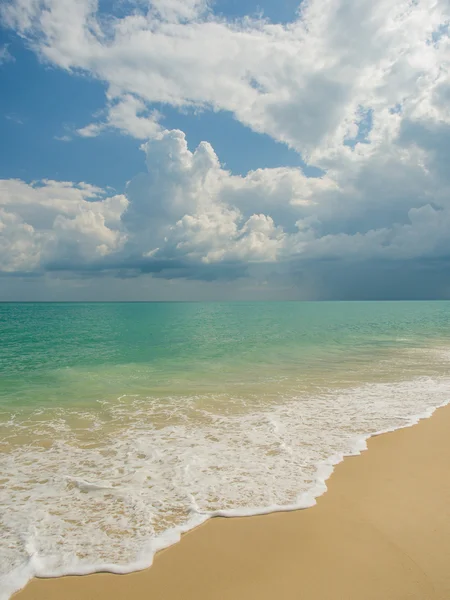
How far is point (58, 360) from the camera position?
28.0 meters

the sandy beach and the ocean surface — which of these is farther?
the ocean surface

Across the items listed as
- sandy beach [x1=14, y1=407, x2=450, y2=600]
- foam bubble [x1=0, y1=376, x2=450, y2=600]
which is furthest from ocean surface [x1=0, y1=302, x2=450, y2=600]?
sandy beach [x1=14, y1=407, x2=450, y2=600]

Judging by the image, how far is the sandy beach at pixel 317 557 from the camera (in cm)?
467

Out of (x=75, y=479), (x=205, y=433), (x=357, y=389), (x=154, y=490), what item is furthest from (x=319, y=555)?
(x=357, y=389)

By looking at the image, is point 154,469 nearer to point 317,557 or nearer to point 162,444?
point 162,444

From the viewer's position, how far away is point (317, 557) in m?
5.29

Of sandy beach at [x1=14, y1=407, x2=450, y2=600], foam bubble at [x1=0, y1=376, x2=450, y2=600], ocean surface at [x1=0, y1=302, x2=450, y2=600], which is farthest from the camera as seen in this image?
ocean surface at [x1=0, y1=302, x2=450, y2=600]

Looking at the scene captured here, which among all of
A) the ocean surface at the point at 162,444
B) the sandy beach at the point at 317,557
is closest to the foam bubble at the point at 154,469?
the ocean surface at the point at 162,444

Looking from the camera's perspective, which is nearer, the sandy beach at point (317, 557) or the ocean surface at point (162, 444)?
the sandy beach at point (317, 557)

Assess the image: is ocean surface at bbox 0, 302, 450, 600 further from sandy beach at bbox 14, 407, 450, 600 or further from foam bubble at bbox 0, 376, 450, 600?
sandy beach at bbox 14, 407, 450, 600

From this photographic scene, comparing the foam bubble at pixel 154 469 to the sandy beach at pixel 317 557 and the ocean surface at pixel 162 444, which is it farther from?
the sandy beach at pixel 317 557

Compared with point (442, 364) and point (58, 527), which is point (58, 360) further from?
point (442, 364)

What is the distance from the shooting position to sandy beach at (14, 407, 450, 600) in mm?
4672

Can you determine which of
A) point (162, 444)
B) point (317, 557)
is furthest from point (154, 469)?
point (317, 557)
